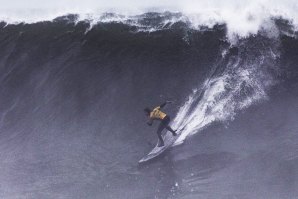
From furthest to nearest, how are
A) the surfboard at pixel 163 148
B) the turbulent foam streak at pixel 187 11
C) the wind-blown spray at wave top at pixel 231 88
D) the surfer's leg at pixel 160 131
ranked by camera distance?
the turbulent foam streak at pixel 187 11 < the wind-blown spray at wave top at pixel 231 88 < the surfer's leg at pixel 160 131 < the surfboard at pixel 163 148

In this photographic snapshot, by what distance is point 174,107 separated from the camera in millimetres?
13273

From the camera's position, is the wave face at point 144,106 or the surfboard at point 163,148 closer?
the wave face at point 144,106

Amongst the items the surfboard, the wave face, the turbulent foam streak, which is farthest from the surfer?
the turbulent foam streak

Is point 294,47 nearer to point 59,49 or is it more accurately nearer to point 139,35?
point 139,35

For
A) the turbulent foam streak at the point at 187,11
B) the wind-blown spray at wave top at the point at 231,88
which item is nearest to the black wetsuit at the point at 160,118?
the wind-blown spray at wave top at the point at 231,88

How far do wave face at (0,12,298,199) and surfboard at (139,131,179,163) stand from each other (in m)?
0.21

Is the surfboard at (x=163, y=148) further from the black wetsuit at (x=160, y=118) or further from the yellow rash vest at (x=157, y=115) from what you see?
the yellow rash vest at (x=157, y=115)

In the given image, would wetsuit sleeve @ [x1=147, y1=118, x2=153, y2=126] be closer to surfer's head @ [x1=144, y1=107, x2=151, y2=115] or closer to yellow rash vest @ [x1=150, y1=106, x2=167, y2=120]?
yellow rash vest @ [x1=150, y1=106, x2=167, y2=120]

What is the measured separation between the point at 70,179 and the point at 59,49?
5606mm

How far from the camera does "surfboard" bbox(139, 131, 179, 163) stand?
1216cm

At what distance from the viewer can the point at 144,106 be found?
13.5 metres

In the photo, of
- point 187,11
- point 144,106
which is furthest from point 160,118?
point 187,11

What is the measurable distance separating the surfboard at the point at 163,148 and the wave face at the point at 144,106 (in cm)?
21

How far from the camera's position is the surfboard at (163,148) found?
12.2 m
